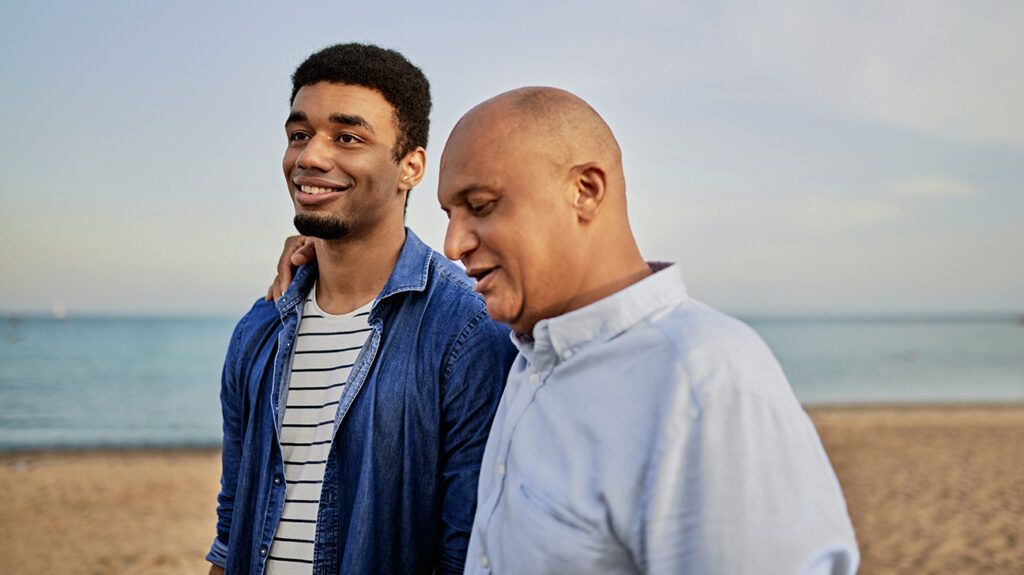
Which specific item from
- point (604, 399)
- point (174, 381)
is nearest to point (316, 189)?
point (604, 399)

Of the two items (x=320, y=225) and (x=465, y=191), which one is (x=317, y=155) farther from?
(x=465, y=191)

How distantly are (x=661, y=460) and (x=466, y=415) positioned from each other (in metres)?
1.19

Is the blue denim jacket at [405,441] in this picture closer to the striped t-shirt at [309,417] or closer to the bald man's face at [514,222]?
the striped t-shirt at [309,417]

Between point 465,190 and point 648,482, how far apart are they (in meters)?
0.77

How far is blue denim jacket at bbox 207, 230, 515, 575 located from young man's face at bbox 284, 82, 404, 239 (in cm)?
24

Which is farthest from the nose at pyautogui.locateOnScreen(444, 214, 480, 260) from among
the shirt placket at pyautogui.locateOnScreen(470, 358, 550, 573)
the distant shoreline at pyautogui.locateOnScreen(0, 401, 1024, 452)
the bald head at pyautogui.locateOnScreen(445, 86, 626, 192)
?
the distant shoreline at pyautogui.locateOnScreen(0, 401, 1024, 452)

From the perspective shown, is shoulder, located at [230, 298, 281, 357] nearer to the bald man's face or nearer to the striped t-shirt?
the striped t-shirt

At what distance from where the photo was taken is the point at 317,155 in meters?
2.77

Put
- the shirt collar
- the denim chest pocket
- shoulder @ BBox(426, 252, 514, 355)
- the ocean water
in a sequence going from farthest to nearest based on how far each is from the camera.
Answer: the ocean water, shoulder @ BBox(426, 252, 514, 355), the shirt collar, the denim chest pocket

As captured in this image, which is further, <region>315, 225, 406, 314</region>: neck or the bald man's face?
<region>315, 225, 406, 314</region>: neck

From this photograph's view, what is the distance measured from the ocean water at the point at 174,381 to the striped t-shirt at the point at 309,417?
1714cm

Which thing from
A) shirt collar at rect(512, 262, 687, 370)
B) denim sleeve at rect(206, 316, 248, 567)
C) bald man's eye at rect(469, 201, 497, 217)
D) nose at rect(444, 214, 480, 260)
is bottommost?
denim sleeve at rect(206, 316, 248, 567)

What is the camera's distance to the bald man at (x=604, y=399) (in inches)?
54.2

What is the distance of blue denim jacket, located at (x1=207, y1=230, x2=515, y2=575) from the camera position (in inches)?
100
